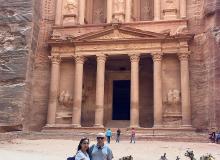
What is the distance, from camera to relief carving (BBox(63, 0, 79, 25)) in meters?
31.2

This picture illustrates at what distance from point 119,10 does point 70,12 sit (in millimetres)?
4477

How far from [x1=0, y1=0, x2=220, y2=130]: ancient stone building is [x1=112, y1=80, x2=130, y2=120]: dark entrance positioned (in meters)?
0.09

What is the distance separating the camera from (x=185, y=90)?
26703mm

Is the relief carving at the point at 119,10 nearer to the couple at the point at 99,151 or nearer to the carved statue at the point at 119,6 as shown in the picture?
the carved statue at the point at 119,6

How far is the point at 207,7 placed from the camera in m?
27.3

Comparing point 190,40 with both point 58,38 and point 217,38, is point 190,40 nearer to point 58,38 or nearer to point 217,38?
point 217,38

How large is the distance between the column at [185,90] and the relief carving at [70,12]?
10.1 m

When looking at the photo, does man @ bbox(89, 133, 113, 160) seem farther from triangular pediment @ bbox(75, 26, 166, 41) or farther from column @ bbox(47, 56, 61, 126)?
column @ bbox(47, 56, 61, 126)

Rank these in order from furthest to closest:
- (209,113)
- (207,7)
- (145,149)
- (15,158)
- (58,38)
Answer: (58,38)
(207,7)
(209,113)
(145,149)
(15,158)

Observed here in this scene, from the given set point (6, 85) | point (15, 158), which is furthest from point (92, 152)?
point (6, 85)

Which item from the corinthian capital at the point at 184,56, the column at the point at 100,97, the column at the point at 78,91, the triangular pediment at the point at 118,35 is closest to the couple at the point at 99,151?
the column at the point at 100,97

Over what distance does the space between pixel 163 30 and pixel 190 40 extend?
236 cm

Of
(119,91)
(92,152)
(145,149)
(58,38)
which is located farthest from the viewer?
(119,91)

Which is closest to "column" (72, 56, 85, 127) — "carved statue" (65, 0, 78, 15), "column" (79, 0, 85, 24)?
"column" (79, 0, 85, 24)
